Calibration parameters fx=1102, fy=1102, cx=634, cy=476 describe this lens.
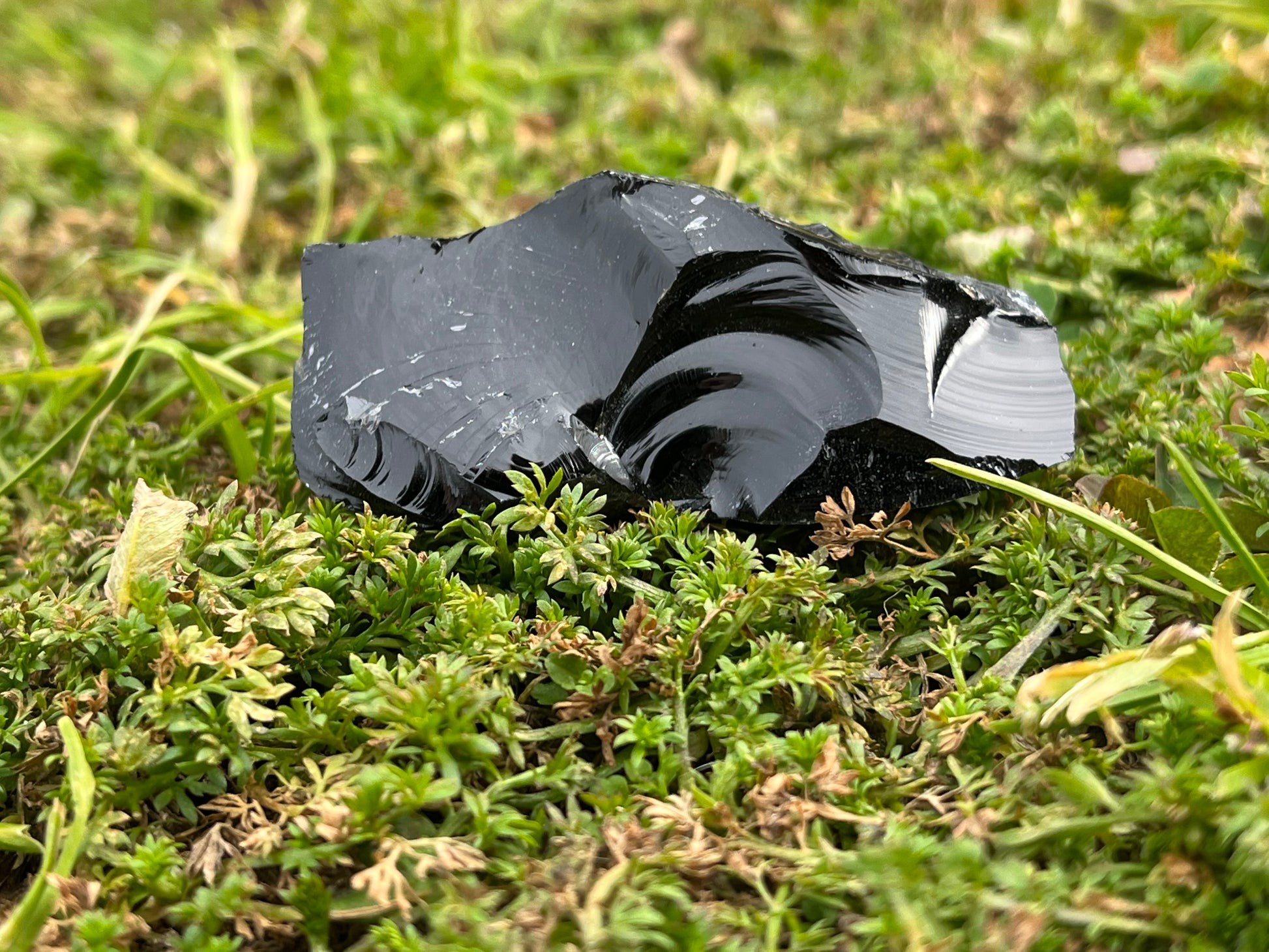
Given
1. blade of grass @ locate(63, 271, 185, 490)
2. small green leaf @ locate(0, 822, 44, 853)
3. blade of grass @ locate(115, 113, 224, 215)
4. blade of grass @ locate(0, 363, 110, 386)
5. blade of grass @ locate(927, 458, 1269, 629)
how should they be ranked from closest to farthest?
small green leaf @ locate(0, 822, 44, 853), blade of grass @ locate(927, 458, 1269, 629), blade of grass @ locate(63, 271, 185, 490), blade of grass @ locate(0, 363, 110, 386), blade of grass @ locate(115, 113, 224, 215)

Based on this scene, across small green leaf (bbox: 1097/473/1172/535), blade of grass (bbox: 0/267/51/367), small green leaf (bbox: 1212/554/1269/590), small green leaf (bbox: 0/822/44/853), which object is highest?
blade of grass (bbox: 0/267/51/367)

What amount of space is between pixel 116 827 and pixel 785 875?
3.62ft

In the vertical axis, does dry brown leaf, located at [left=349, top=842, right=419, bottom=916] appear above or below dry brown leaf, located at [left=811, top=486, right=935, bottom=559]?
below

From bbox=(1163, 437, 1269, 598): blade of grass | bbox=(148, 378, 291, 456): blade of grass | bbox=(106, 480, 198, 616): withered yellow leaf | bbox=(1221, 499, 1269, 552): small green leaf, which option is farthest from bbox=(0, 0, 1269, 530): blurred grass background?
bbox=(1163, 437, 1269, 598): blade of grass

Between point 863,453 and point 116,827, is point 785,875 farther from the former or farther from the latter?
point 116,827

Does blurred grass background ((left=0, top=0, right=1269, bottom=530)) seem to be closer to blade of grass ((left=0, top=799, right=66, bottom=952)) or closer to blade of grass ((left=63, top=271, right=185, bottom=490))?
blade of grass ((left=63, top=271, right=185, bottom=490))

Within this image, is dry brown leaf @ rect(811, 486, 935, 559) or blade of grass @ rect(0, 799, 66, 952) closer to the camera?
blade of grass @ rect(0, 799, 66, 952)

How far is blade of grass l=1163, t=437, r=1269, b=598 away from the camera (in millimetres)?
1871

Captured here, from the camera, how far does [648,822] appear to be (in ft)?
5.82

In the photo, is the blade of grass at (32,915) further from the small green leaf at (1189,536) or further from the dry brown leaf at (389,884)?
A: the small green leaf at (1189,536)

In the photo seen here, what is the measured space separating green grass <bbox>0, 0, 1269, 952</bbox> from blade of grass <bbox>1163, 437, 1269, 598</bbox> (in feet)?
0.04

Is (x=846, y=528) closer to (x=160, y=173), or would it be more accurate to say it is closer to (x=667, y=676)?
(x=667, y=676)

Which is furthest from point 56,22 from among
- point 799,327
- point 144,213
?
point 799,327

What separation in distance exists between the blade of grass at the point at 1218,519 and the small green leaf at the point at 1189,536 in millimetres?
97
